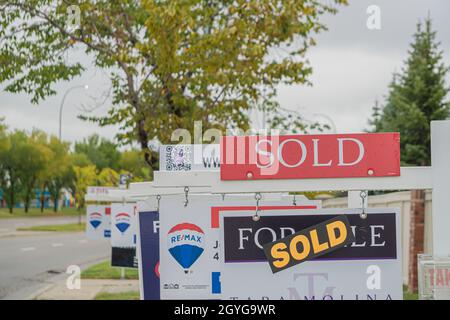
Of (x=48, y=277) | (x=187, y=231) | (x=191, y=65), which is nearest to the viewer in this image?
(x=187, y=231)

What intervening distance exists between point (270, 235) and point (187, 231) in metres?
0.78

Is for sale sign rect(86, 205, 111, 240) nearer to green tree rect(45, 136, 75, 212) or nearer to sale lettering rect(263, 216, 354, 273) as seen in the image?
sale lettering rect(263, 216, 354, 273)

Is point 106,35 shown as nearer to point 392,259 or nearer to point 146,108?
point 146,108

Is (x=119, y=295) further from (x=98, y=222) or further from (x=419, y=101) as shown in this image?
(x=419, y=101)

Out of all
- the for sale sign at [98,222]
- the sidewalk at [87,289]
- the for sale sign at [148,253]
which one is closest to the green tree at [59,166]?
the sidewalk at [87,289]

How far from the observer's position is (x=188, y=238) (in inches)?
127

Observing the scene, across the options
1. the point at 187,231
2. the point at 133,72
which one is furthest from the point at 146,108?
the point at 187,231

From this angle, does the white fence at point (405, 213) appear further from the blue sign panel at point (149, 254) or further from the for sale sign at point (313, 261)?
the for sale sign at point (313, 261)

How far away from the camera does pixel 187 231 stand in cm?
325

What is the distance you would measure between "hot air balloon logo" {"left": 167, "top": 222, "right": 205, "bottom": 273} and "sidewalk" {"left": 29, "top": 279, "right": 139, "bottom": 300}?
31.4ft

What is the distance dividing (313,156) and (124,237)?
10.2 metres

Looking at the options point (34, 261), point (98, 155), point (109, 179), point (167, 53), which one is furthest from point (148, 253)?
point (98, 155)

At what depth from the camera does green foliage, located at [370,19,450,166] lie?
83.3ft

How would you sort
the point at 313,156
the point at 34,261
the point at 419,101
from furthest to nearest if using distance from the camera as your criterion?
the point at 419,101
the point at 34,261
the point at 313,156
